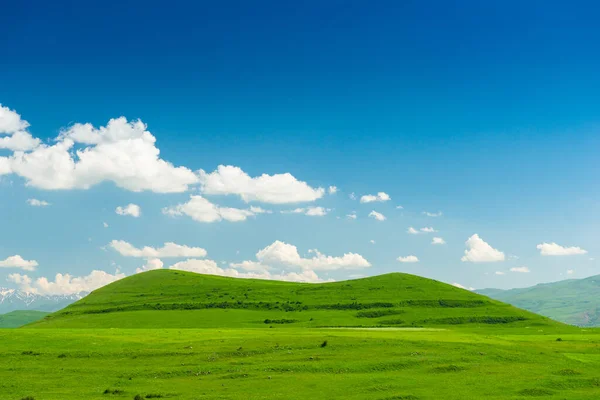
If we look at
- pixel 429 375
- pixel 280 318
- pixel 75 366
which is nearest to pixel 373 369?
pixel 429 375

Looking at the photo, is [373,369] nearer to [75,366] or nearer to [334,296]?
[75,366]

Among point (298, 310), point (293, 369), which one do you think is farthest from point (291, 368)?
point (298, 310)

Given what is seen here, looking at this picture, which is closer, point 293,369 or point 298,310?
point 293,369

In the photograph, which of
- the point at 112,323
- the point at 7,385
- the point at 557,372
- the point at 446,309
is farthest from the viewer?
the point at 446,309

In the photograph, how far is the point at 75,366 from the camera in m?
53.9

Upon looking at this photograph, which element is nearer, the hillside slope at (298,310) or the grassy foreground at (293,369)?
the grassy foreground at (293,369)

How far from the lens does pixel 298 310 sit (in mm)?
166375

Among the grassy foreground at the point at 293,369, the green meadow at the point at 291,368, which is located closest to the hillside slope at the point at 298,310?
the green meadow at the point at 291,368

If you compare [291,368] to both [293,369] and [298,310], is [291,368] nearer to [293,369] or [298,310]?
[293,369]

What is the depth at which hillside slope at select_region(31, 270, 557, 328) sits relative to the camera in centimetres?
14450

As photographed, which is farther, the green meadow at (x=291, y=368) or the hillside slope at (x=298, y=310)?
the hillside slope at (x=298, y=310)

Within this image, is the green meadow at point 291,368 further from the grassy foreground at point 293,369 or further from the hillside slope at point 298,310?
the hillside slope at point 298,310

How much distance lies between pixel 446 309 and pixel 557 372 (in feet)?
399

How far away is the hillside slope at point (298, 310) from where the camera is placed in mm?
144500
